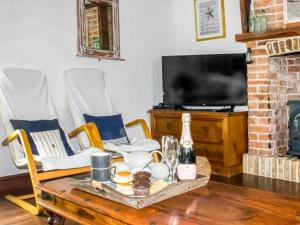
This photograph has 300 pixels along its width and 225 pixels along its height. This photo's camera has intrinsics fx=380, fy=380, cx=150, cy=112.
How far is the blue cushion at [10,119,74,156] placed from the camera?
123 inches

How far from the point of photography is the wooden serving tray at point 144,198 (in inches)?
60.6

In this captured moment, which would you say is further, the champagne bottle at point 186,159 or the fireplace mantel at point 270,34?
the fireplace mantel at point 270,34

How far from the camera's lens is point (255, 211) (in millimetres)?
1445

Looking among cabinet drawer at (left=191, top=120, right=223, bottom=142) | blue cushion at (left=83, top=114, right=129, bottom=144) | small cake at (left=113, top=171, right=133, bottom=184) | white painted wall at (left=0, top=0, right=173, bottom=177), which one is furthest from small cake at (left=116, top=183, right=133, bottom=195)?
cabinet drawer at (left=191, top=120, right=223, bottom=142)

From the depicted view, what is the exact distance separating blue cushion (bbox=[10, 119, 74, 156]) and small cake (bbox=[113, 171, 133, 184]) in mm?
1517

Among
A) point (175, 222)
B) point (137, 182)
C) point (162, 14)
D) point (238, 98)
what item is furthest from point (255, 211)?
point (162, 14)

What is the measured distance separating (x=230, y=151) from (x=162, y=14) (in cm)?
207

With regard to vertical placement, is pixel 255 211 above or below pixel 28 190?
above

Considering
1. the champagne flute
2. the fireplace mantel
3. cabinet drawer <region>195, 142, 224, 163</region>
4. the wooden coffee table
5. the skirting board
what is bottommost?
the skirting board

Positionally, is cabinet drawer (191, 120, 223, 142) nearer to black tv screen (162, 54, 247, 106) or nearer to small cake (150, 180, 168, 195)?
black tv screen (162, 54, 247, 106)

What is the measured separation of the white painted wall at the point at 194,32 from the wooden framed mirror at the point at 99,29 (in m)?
0.94

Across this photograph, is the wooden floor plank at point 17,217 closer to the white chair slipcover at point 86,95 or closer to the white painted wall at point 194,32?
the white chair slipcover at point 86,95

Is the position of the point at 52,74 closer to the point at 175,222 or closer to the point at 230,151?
the point at 230,151

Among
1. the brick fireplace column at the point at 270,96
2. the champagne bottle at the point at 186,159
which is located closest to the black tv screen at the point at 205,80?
the brick fireplace column at the point at 270,96
